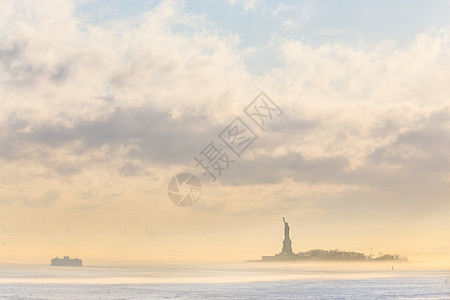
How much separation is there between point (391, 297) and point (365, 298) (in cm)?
565

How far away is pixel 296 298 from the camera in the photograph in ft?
367

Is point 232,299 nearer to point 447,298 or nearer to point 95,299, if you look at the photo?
point 95,299

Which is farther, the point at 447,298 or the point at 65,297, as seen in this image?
the point at 65,297

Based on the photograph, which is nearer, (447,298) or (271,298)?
(447,298)

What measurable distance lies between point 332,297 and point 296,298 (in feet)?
25.4

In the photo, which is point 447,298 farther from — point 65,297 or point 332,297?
point 65,297

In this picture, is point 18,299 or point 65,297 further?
point 65,297

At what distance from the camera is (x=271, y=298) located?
112188mm

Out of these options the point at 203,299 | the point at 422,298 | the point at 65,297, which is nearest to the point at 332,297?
the point at 422,298

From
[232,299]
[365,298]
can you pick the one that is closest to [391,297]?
[365,298]

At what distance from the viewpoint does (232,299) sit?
109m

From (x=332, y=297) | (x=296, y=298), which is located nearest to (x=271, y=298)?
(x=296, y=298)

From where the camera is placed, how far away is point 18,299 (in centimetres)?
10281

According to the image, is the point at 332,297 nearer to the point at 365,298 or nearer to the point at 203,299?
the point at 365,298
